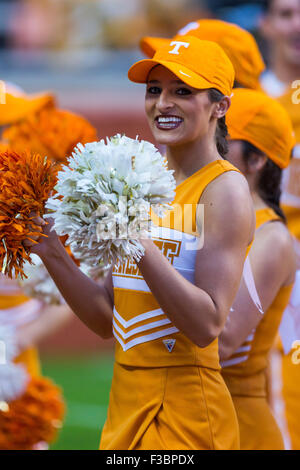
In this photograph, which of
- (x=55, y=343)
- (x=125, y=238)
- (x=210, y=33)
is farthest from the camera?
(x=55, y=343)

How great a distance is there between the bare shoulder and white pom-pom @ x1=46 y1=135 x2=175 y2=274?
0.25 meters

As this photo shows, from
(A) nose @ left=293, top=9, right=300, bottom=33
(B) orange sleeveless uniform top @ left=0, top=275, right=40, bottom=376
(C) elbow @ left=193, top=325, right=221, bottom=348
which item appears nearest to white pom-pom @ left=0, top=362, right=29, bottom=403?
(B) orange sleeveless uniform top @ left=0, top=275, right=40, bottom=376

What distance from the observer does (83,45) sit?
10.2 metres

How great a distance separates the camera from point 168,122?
83.7 inches

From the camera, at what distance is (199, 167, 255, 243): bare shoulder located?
2074mm

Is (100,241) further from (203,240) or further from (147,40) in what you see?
(147,40)

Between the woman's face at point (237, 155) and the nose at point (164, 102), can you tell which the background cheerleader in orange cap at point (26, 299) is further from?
the nose at point (164, 102)

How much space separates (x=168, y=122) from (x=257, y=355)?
3.42ft

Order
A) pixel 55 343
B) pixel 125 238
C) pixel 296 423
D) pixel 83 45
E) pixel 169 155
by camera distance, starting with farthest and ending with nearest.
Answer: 1. pixel 83 45
2. pixel 55 343
3. pixel 296 423
4. pixel 169 155
5. pixel 125 238

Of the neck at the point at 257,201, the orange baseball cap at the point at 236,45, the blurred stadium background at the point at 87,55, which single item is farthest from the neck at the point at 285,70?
the blurred stadium background at the point at 87,55

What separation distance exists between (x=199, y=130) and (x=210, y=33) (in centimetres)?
101

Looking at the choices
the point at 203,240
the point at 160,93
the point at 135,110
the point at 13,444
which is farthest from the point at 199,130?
the point at 135,110

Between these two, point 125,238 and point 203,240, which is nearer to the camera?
point 125,238

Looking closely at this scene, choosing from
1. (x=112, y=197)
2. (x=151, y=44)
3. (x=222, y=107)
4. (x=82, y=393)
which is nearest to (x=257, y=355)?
(x=222, y=107)
